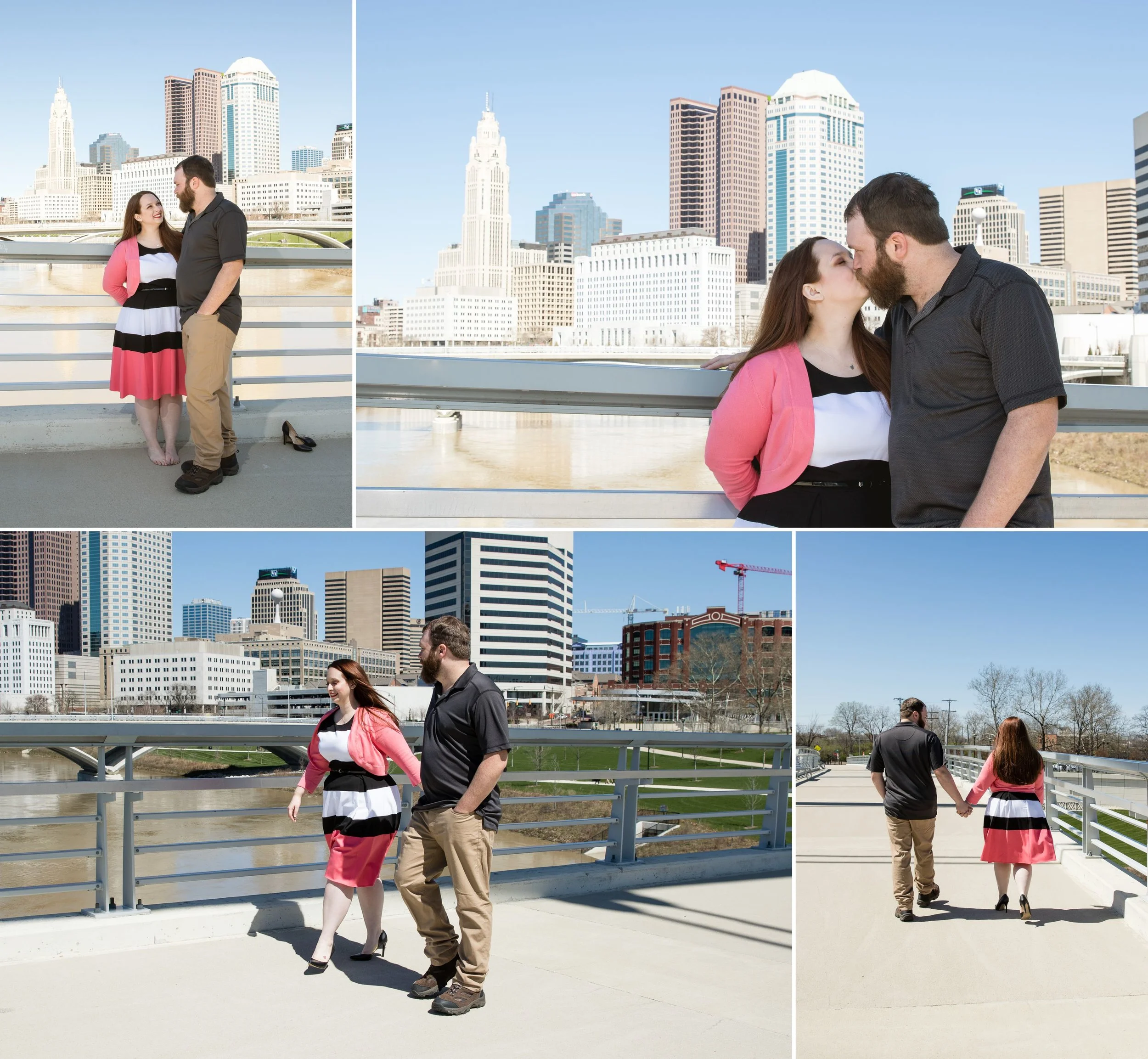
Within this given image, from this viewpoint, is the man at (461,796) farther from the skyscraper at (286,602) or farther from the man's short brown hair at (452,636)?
the skyscraper at (286,602)

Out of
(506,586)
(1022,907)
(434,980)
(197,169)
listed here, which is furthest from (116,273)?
(506,586)

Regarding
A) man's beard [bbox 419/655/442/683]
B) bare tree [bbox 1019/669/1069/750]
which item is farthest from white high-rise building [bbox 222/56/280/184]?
bare tree [bbox 1019/669/1069/750]

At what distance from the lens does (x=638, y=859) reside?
17.7 feet

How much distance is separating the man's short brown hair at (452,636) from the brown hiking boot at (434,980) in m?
0.94

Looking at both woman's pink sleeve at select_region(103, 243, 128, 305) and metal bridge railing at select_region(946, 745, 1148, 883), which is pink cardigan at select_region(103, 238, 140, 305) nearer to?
woman's pink sleeve at select_region(103, 243, 128, 305)

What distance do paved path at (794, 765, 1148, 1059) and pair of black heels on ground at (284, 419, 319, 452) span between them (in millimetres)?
3909

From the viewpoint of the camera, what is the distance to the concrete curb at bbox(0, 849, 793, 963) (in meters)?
3.62

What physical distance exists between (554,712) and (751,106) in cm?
9921

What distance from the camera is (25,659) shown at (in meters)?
76.5

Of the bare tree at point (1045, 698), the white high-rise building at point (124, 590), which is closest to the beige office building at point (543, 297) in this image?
the white high-rise building at point (124, 590)

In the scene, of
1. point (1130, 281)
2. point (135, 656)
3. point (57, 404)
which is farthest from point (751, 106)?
point (57, 404)

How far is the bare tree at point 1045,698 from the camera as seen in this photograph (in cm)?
190

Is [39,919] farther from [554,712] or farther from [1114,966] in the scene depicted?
[554,712]

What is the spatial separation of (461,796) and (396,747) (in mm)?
504
